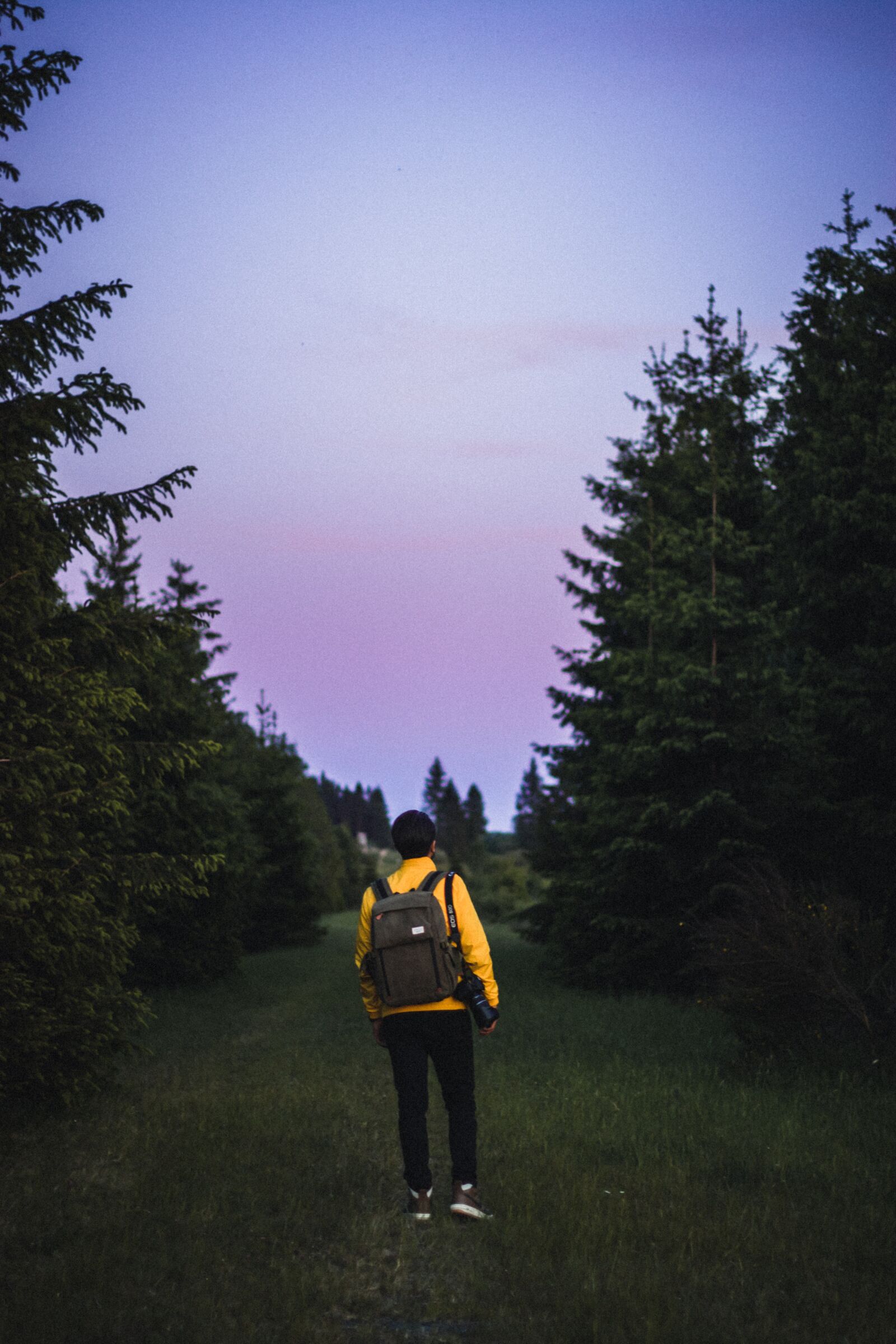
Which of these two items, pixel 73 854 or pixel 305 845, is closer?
pixel 73 854

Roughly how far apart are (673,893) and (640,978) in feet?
6.06

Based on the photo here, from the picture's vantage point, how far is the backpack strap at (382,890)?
5.74 metres

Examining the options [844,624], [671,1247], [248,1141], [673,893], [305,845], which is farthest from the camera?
[305,845]

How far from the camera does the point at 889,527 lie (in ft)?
40.8

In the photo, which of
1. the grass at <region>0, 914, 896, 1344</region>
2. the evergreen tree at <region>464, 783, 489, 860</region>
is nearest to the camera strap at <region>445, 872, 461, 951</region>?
the grass at <region>0, 914, 896, 1344</region>

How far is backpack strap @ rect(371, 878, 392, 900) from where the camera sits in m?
5.74

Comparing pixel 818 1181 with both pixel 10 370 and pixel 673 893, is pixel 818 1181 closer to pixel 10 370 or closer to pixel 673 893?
pixel 10 370

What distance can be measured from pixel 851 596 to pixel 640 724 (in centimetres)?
359

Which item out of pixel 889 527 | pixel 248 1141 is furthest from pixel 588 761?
pixel 248 1141

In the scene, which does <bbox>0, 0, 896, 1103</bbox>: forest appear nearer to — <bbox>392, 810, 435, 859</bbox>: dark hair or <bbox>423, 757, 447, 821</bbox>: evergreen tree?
<bbox>392, 810, 435, 859</bbox>: dark hair

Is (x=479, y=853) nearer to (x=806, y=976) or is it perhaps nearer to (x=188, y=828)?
(x=188, y=828)

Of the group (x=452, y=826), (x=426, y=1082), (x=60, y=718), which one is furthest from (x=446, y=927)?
(x=452, y=826)

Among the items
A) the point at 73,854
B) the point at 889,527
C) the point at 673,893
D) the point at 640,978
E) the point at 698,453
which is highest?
the point at 698,453

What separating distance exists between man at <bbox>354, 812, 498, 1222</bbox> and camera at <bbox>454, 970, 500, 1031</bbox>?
0.12 ft
